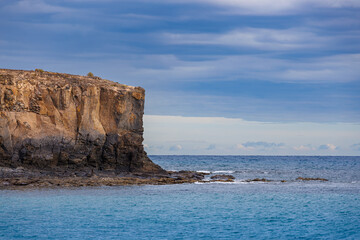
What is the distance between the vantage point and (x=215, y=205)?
38.2 metres

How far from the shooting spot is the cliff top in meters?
56.9

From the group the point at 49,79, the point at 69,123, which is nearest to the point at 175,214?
the point at 69,123

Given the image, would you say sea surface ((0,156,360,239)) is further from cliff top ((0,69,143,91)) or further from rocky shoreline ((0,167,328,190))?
cliff top ((0,69,143,91))

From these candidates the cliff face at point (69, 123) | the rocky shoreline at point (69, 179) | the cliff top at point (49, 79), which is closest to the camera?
the rocky shoreline at point (69, 179)

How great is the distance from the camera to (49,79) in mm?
59969

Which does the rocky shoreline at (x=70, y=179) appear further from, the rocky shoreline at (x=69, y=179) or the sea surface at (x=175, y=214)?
the sea surface at (x=175, y=214)

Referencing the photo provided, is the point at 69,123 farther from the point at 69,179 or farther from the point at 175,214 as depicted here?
the point at 175,214

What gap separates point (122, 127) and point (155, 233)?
35678 mm

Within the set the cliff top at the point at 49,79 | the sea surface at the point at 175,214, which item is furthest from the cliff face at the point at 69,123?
the sea surface at the point at 175,214

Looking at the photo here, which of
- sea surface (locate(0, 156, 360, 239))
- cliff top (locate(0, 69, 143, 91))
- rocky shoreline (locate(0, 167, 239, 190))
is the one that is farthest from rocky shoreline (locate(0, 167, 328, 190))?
cliff top (locate(0, 69, 143, 91))

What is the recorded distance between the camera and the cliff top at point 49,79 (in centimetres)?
5688

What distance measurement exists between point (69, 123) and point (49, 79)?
616cm

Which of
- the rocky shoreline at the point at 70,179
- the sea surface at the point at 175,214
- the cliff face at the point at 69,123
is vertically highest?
the cliff face at the point at 69,123

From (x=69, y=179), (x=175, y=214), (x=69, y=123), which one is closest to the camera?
(x=175, y=214)
